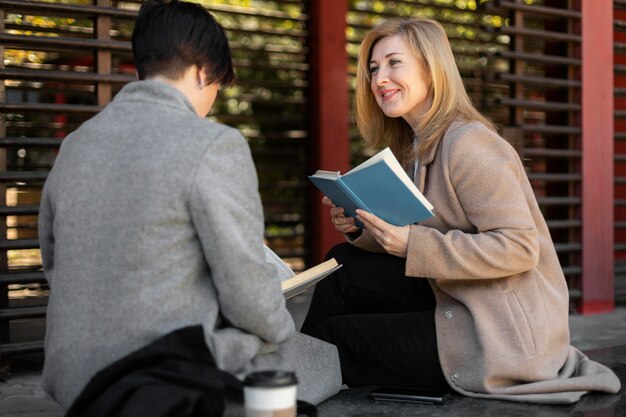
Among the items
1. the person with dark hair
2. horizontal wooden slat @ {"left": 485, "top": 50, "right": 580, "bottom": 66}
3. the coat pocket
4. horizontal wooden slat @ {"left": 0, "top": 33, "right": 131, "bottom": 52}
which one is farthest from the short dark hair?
horizontal wooden slat @ {"left": 485, "top": 50, "right": 580, "bottom": 66}

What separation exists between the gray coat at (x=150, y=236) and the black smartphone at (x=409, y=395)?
94 cm

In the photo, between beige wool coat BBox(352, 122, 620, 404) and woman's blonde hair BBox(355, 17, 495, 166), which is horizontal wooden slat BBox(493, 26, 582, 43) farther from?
beige wool coat BBox(352, 122, 620, 404)

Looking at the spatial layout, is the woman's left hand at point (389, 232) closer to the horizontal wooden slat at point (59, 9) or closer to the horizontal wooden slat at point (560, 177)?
the horizontal wooden slat at point (59, 9)

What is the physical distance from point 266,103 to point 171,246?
4851 mm

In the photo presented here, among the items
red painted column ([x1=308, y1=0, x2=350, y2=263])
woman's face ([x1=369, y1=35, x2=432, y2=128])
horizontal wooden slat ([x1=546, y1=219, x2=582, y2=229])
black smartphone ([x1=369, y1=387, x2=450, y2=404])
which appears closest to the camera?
black smartphone ([x1=369, y1=387, x2=450, y2=404])

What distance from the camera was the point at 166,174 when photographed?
2.17 m

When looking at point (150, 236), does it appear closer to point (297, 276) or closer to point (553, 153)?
point (297, 276)

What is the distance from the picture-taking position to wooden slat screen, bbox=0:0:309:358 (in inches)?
155

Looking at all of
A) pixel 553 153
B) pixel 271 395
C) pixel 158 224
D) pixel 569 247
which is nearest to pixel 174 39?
pixel 158 224

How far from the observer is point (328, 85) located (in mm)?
6191

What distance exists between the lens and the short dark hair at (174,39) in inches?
91.7

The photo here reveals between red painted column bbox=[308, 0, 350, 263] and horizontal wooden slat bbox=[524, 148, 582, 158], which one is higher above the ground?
red painted column bbox=[308, 0, 350, 263]

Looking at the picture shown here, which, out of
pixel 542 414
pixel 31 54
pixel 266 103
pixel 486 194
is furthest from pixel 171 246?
pixel 31 54

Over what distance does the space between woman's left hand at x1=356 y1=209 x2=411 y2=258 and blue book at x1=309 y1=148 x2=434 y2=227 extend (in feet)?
0.09
